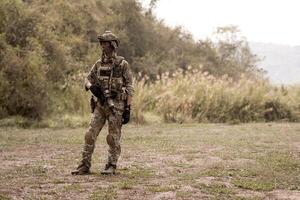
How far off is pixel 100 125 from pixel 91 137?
0.80 feet

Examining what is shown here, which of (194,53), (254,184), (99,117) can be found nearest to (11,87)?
(99,117)

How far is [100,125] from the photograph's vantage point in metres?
10.2

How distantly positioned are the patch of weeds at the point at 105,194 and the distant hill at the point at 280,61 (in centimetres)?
11209

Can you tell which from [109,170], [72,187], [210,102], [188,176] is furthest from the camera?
[210,102]

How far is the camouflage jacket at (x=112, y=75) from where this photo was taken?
10086mm

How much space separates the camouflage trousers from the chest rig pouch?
0.66ft

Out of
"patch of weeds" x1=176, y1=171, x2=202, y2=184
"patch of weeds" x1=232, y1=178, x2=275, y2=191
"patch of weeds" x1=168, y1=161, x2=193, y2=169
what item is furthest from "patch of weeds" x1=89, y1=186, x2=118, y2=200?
"patch of weeds" x1=168, y1=161, x2=193, y2=169

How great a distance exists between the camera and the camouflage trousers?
398 inches

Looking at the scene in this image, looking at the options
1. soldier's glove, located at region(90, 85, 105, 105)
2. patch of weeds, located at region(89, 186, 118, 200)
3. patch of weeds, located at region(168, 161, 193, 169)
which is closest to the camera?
patch of weeds, located at region(89, 186, 118, 200)

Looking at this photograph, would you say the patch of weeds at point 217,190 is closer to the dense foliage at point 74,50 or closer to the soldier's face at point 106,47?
the soldier's face at point 106,47

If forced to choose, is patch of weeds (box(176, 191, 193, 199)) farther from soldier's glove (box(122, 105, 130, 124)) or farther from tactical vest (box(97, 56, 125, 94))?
tactical vest (box(97, 56, 125, 94))

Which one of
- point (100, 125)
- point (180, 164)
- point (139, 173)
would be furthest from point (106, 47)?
point (180, 164)

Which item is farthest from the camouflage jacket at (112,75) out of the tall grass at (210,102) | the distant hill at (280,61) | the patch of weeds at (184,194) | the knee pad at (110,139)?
the distant hill at (280,61)

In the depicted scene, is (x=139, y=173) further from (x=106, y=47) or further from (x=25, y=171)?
(x=106, y=47)
